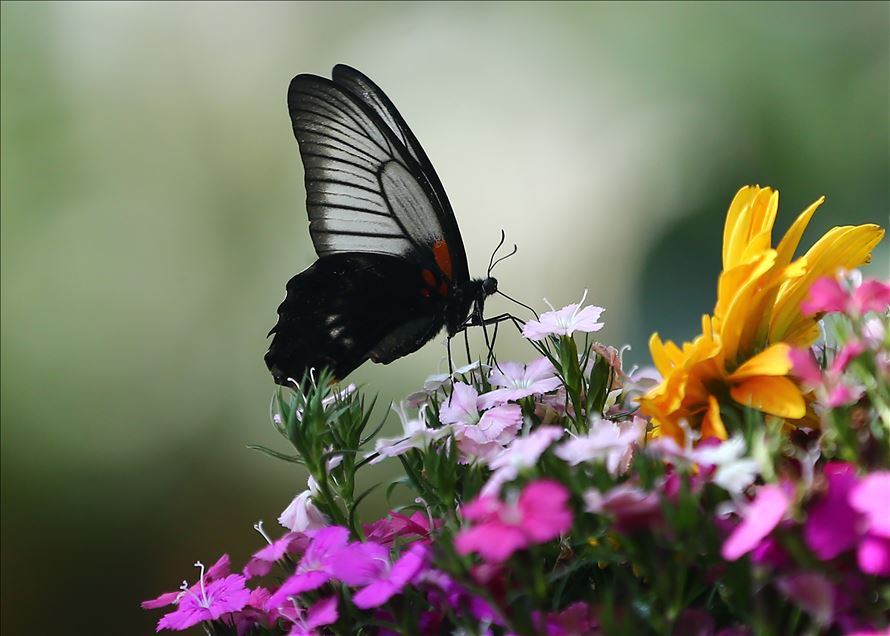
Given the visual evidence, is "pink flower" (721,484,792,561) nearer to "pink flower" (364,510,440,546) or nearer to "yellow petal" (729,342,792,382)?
"yellow petal" (729,342,792,382)

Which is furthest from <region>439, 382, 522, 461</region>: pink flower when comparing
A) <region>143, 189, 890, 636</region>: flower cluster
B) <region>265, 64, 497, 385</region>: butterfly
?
<region>265, 64, 497, 385</region>: butterfly

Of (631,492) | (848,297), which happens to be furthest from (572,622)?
(848,297)

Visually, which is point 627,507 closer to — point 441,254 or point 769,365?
point 769,365


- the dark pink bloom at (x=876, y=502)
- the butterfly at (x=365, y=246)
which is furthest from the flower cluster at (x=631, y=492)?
the butterfly at (x=365, y=246)

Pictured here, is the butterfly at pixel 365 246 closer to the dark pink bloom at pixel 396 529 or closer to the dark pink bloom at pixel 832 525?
the dark pink bloom at pixel 396 529

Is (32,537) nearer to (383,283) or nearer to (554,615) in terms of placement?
(383,283)

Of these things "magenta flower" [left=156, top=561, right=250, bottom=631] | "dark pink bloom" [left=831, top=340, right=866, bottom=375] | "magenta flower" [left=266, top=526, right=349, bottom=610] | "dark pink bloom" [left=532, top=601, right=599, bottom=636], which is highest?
"dark pink bloom" [left=831, top=340, right=866, bottom=375]

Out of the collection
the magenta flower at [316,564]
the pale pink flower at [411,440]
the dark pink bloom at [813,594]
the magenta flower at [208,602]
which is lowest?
the magenta flower at [208,602]
